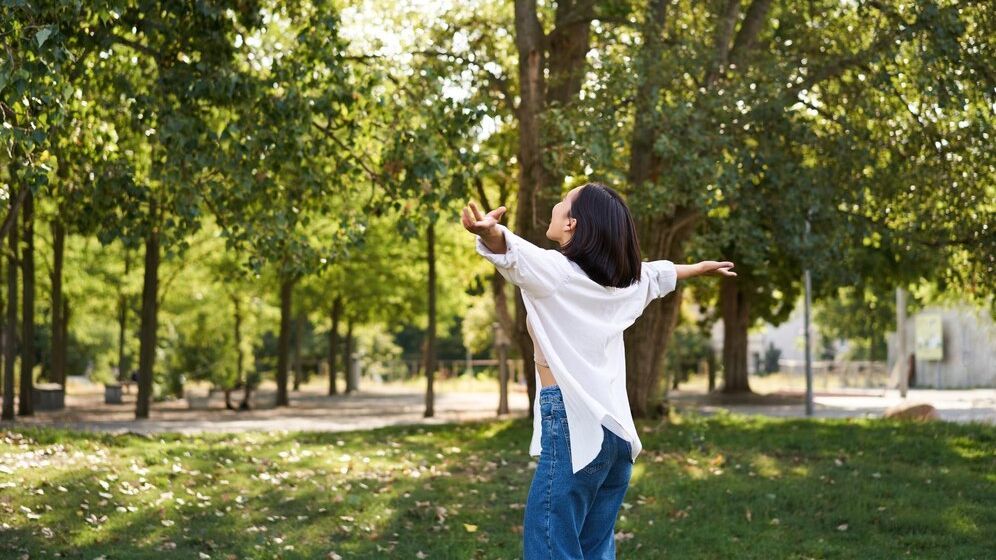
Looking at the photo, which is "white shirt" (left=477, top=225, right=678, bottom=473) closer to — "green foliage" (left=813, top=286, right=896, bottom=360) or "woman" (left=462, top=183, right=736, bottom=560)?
"woman" (left=462, top=183, right=736, bottom=560)

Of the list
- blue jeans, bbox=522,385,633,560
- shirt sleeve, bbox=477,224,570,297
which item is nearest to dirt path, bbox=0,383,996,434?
blue jeans, bbox=522,385,633,560

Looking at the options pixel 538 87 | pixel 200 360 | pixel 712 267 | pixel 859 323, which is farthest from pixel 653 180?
pixel 859 323

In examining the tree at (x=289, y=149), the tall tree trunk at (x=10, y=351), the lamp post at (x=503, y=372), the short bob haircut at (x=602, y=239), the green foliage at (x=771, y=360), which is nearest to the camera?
the short bob haircut at (x=602, y=239)

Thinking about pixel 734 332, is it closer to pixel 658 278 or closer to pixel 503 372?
pixel 503 372

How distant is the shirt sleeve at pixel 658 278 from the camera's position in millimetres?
4422

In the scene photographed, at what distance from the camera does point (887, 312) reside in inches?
2041

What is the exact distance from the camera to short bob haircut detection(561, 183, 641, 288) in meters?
4.07

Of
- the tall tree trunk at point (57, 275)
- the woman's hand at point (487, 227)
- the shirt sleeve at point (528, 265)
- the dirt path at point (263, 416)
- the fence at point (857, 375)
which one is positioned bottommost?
the dirt path at point (263, 416)

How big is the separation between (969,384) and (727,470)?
37036 mm

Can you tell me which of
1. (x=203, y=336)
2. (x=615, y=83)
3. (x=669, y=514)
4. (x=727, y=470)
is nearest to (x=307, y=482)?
(x=669, y=514)

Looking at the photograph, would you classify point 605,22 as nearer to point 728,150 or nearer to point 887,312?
point 728,150

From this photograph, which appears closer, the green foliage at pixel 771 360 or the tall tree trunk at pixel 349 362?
the tall tree trunk at pixel 349 362

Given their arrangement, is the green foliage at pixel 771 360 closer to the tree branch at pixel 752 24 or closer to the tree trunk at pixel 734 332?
the tree trunk at pixel 734 332

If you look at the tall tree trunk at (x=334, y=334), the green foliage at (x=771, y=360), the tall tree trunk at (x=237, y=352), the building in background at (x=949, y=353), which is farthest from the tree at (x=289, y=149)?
the green foliage at (x=771, y=360)
